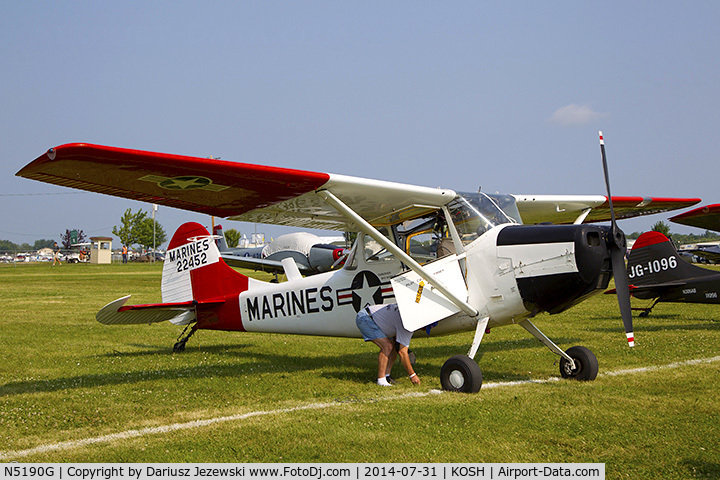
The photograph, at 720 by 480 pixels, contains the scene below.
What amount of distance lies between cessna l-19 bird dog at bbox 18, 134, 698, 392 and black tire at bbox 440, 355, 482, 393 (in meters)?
0.01

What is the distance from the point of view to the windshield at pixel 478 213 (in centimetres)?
652

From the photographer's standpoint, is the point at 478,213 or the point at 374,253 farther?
the point at 374,253

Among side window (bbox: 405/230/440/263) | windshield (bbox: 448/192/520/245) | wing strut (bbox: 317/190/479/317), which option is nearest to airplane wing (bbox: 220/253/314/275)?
side window (bbox: 405/230/440/263)

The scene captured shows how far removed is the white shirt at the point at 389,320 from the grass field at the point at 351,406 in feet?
→ 1.97

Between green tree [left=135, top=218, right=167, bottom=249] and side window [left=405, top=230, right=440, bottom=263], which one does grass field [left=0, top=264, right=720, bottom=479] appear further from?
green tree [left=135, top=218, right=167, bottom=249]

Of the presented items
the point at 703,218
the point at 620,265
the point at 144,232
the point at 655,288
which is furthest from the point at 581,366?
the point at 144,232

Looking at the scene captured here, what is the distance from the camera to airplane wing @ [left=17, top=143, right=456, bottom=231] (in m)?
4.89

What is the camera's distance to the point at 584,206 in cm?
880

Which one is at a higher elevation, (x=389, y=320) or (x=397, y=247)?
(x=397, y=247)

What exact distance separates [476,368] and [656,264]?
8.44 m

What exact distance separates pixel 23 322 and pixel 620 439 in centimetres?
1341

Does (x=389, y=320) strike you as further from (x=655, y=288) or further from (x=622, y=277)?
(x=655, y=288)

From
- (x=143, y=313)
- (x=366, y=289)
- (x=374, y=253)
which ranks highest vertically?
(x=374, y=253)

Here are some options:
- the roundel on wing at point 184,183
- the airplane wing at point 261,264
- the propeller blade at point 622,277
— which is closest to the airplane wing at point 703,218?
the propeller blade at point 622,277
